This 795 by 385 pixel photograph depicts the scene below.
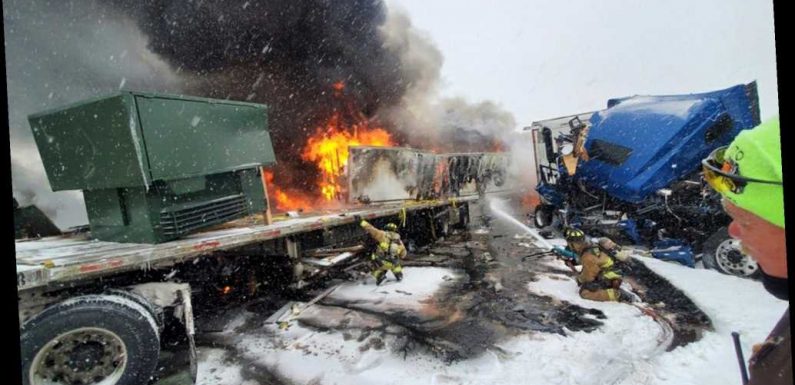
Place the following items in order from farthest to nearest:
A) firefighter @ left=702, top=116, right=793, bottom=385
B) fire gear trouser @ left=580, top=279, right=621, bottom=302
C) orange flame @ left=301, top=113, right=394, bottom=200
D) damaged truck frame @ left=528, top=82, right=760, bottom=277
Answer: orange flame @ left=301, top=113, right=394, bottom=200
damaged truck frame @ left=528, top=82, right=760, bottom=277
fire gear trouser @ left=580, top=279, right=621, bottom=302
firefighter @ left=702, top=116, right=793, bottom=385

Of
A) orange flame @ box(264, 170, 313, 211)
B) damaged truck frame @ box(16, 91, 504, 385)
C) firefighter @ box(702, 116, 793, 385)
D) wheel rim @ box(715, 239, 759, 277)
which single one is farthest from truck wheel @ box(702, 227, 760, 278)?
orange flame @ box(264, 170, 313, 211)

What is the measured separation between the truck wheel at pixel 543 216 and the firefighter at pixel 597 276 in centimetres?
679

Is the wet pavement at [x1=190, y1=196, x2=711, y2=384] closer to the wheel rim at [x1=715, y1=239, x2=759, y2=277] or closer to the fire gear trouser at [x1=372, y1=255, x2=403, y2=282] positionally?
the fire gear trouser at [x1=372, y1=255, x2=403, y2=282]

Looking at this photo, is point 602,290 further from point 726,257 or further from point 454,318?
point 726,257

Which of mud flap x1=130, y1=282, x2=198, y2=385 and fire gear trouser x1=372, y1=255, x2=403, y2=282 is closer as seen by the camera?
mud flap x1=130, y1=282, x2=198, y2=385

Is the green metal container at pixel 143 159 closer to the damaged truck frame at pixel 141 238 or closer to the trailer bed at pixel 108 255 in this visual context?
the damaged truck frame at pixel 141 238

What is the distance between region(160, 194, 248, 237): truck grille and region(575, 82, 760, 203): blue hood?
761 cm

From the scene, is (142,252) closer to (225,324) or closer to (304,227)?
(225,324)

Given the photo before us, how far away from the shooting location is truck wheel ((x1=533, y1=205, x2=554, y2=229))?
11.9 meters

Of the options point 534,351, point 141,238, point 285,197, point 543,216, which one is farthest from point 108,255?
point 285,197

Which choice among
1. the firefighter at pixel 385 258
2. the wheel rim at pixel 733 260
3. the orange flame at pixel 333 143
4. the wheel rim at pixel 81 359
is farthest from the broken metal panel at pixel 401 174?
the wheel rim at pixel 733 260

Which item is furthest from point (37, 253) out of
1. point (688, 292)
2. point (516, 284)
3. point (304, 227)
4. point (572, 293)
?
point (688, 292)

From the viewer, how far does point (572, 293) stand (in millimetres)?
5434

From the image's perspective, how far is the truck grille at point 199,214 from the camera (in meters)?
3.88
